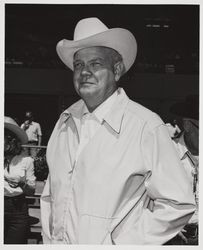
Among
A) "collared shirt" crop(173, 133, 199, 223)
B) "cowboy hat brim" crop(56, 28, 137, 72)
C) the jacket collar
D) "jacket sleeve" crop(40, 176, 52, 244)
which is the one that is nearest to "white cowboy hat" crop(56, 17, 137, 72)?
"cowboy hat brim" crop(56, 28, 137, 72)

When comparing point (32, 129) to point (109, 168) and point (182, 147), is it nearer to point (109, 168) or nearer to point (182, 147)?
point (109, 168)

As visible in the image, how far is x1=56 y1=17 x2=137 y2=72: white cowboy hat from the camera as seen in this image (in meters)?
1.51

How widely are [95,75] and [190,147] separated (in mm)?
574

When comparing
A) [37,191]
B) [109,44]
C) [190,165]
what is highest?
[109,44]

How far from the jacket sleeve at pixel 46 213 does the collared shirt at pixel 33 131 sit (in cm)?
22

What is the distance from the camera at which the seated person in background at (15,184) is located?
1.77 metres

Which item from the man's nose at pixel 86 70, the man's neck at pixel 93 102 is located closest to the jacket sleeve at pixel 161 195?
the man's neck at pixel 93 102

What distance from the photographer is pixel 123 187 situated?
143 cm

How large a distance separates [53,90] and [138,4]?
0.59m

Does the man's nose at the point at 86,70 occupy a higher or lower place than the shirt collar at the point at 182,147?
higher

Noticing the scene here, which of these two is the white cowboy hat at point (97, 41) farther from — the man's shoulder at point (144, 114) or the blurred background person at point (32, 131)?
the blurred background person at point (32, 131)

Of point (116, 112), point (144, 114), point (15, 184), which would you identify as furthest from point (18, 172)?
point (144, 114)

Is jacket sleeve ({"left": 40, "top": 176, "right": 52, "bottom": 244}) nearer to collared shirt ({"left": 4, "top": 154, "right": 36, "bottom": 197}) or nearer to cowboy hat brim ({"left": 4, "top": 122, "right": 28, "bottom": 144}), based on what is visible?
collared shirt ({"left": 4, "top": 154, "right": 36, "bottom": 197})

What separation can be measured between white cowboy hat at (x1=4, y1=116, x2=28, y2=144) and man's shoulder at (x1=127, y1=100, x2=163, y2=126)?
0.57m
